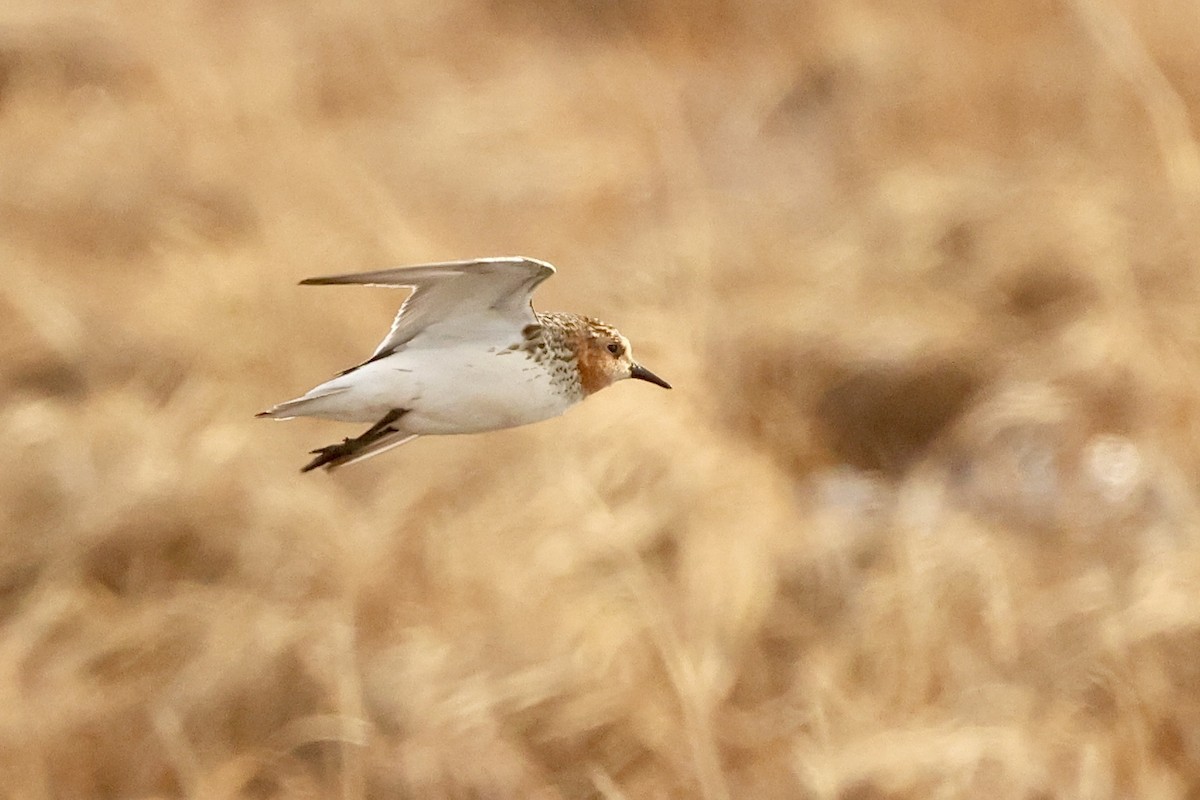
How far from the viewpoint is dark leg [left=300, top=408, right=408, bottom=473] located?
1254 millimetres

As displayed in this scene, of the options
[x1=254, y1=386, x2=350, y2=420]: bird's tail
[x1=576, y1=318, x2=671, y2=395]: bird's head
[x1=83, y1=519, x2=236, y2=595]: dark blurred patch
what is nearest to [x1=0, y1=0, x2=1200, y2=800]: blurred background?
[x1=83, y1=519, x2=236, y2=595]: dark blurred patch

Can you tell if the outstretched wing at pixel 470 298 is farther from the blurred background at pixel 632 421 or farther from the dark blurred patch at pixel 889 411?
the dark blurred patch at pixel 889 411

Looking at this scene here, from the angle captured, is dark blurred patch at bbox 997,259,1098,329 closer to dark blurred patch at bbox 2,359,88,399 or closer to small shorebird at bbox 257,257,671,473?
dark blurred patch at bbox 2,359,88,399

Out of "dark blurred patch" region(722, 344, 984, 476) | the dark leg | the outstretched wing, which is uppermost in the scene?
the outstretched wing

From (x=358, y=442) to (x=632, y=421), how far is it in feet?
11.7

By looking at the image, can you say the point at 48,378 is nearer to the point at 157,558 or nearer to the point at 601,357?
the point at 157,558

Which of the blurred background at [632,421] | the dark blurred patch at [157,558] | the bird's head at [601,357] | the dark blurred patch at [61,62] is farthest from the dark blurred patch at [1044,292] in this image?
the bird's head at [601,357]

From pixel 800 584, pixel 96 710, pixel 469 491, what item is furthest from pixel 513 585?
pixel 96 710

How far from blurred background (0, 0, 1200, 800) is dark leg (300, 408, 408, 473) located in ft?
7.95

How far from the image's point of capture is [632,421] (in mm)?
4824

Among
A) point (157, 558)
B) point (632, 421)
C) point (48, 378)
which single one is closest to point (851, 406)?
point (632, 421)

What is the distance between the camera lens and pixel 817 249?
5.89 m

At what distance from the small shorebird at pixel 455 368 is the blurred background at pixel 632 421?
235 cm

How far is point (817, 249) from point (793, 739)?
2376mm
